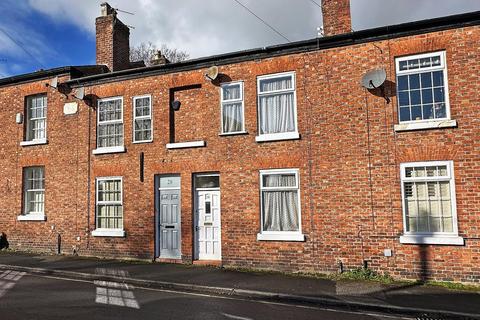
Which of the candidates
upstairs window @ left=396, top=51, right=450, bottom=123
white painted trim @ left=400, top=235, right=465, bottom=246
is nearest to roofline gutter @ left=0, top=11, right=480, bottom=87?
upstairs window @ left=396, top=51, right=450, bottom=123

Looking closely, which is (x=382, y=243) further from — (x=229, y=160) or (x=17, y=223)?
(x=17, y=223)

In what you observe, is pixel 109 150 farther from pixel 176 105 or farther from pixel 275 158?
pixel 275 158

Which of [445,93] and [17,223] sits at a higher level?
[445,93]

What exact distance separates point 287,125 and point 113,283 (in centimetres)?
618

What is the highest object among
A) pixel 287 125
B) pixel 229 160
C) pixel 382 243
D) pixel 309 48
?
pixel 309 48

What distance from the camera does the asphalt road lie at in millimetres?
7000

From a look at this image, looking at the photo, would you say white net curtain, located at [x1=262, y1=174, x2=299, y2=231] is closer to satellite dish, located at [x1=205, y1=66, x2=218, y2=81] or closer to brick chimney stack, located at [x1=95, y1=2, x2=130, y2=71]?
satellite dish, located at [x1=205, y1=66, x2=218, y2=81]

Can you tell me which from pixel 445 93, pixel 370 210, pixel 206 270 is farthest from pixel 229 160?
pixel 445 93

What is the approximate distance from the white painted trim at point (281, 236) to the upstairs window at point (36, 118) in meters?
9.25

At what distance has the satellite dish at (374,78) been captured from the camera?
10.1 m

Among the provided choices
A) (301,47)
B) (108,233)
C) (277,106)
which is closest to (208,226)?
(108,233)

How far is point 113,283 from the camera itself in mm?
9875

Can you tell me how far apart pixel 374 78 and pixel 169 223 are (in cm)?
732

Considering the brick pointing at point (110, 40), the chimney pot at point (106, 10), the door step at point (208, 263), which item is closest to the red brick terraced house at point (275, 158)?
the door step at point (208, 263)
